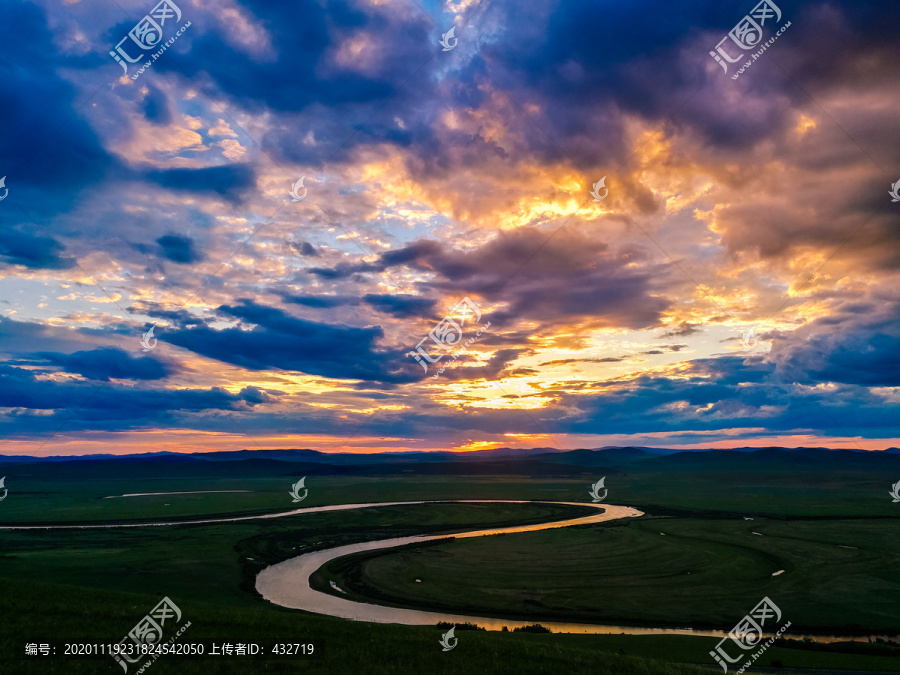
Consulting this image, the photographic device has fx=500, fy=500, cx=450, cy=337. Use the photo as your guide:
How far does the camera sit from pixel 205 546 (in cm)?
8312

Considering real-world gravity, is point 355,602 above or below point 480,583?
below

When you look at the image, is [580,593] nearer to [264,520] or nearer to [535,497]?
[264,520]

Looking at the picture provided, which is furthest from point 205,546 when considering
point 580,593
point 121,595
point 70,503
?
→ point 70,503

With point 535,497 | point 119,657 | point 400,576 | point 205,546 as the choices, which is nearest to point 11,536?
point 205,546

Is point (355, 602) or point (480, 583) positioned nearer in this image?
point (355, 602)

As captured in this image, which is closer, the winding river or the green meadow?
the green meadow

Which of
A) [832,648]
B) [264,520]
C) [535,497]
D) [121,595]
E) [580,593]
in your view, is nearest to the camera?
[121,595]

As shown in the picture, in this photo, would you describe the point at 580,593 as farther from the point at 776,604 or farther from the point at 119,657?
the point at 119,657

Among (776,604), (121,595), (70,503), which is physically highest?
(121,595)

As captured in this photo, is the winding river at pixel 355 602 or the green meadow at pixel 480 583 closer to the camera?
the green meadow at pixel 480 583

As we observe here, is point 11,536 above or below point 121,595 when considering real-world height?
below

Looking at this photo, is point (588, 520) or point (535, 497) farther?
point (535, 497)

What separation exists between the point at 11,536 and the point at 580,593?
103 m

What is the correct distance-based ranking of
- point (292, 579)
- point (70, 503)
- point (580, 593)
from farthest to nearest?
1. point (70, 503)
2. point (292, 579)
3. point (580, 593)
